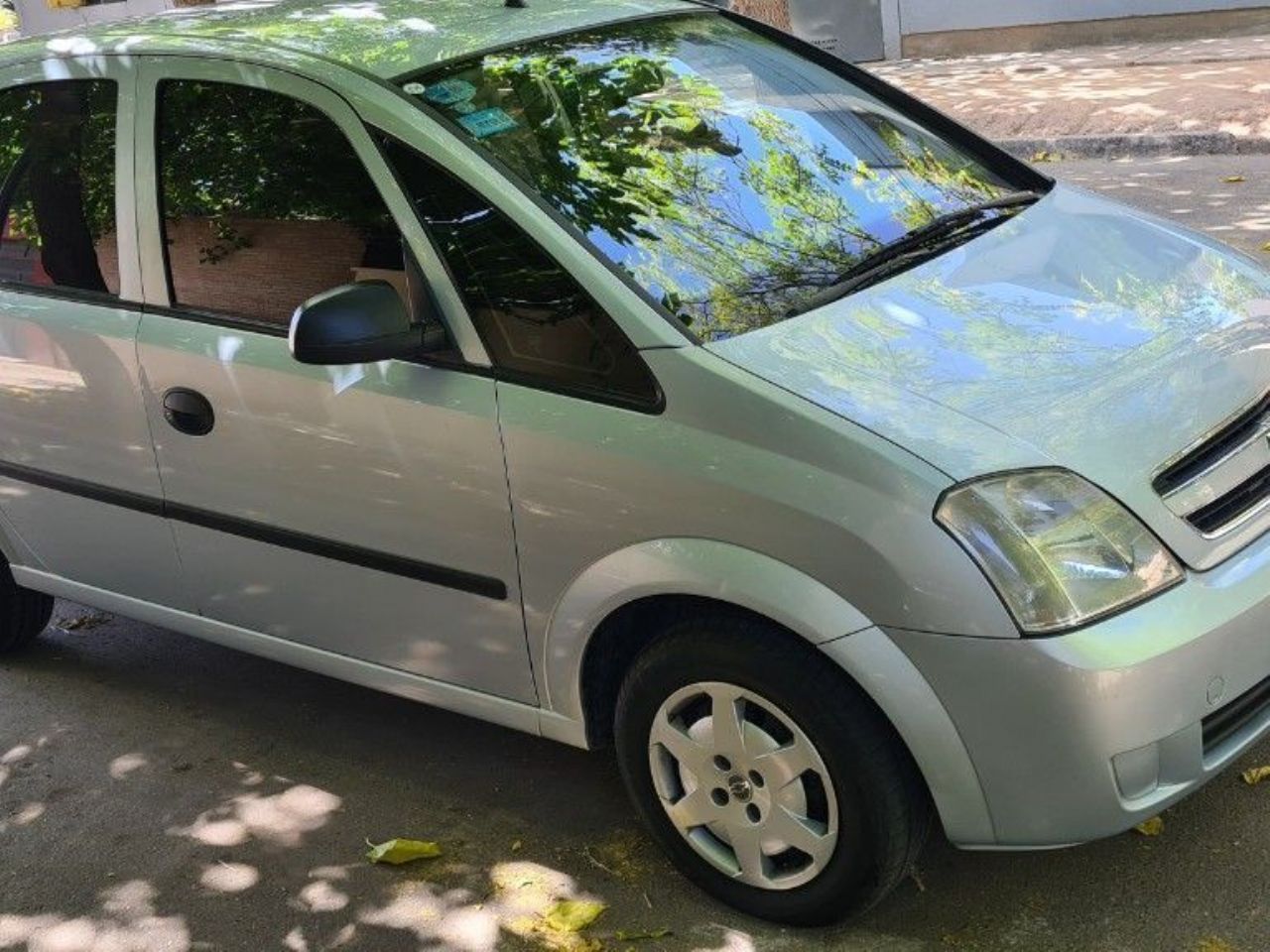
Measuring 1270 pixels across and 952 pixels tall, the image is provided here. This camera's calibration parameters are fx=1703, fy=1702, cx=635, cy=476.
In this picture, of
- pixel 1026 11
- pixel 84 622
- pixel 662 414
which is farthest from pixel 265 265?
pixel 1026 11

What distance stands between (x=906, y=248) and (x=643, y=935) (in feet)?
5.15

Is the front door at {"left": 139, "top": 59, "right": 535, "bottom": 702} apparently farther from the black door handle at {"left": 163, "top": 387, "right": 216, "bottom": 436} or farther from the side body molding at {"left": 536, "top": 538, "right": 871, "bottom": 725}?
the side body molding at {"left": 536, "top": 538, "right": 871, "bottom": 725}

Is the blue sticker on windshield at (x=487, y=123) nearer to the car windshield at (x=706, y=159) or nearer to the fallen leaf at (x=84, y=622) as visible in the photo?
the car windshield at (x=706, y=159)

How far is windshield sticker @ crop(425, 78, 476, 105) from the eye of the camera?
3.71m

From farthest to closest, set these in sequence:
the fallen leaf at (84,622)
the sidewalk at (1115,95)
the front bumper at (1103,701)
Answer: the sidewalk at (1115,95), the fallen leaf at (84,622), the front bumper at (1103,701)

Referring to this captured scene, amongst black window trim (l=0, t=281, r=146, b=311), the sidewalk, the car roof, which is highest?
the car roof

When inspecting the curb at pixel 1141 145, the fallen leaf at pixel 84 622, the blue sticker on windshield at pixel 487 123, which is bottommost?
the fallen leaf at pixel 84 622

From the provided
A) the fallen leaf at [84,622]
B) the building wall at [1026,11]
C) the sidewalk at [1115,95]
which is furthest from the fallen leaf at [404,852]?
the building wall at [1026,11]

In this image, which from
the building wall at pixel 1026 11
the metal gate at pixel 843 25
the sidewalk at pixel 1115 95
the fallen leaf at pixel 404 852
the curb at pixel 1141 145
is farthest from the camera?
the metal gate at pixel 843 25

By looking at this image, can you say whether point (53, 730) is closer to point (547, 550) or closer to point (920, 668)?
point (547, 550)

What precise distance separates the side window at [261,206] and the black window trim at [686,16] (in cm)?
23

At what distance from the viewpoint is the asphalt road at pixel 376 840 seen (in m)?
3.38

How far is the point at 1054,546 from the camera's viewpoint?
9.62 ft

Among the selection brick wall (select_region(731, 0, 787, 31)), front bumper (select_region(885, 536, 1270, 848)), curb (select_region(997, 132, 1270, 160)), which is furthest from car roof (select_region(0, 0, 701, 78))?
brick wall (select_region(731, 0, 787, 31))
